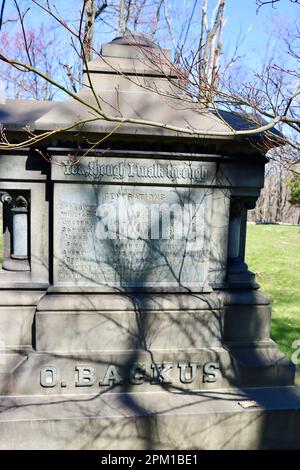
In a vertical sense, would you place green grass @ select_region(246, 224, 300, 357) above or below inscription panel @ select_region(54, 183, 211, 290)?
below

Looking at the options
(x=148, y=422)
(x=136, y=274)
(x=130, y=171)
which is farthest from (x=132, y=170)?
(x=148, y=422)

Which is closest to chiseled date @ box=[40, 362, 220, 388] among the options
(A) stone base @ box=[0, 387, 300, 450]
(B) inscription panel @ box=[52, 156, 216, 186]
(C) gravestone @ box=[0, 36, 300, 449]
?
(C) gravestone @ box=[0, 36, 300, 449]

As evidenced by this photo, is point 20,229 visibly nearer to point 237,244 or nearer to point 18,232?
point 18,232

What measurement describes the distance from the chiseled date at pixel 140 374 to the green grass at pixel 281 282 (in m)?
1.63

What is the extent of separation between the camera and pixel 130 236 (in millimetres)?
3734

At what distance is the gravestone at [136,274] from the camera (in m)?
3.46

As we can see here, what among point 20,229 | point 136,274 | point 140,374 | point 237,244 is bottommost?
point 140,374

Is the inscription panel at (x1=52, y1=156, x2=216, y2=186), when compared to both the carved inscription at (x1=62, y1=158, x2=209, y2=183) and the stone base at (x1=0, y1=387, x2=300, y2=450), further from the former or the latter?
the stone base at (x1=0, y1=387, x2=300, y2=450)

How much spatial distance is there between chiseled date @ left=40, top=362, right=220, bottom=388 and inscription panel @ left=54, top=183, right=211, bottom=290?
2.30 ft

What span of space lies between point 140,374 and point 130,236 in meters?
1.21

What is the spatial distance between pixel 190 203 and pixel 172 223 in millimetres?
247

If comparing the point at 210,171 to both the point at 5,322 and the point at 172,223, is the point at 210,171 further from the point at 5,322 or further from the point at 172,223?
the point at 5,322

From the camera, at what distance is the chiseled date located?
350 cm
